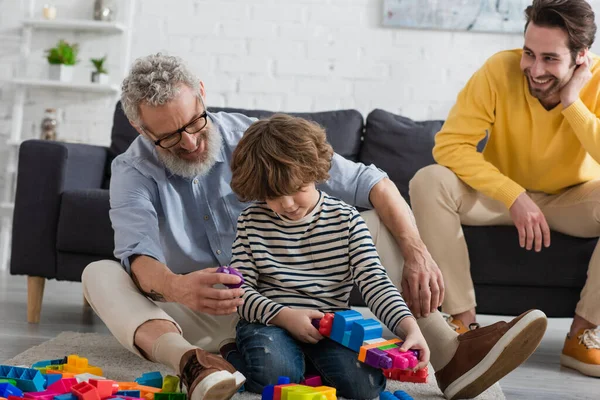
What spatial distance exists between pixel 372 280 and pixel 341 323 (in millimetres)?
138

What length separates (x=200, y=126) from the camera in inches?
69.5

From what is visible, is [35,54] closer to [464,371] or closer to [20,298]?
[20,298]

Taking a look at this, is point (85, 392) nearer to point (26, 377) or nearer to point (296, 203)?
point (26, 377)

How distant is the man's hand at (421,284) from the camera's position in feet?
5.64

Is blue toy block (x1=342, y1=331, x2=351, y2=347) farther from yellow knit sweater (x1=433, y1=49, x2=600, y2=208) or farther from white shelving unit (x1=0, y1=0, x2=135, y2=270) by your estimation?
white shelving unit (x1=0, y1=0, x2=135, y2=270)

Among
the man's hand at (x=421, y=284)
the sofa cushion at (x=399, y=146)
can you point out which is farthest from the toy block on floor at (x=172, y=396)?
the sofa cushion at (x=399, y=146)

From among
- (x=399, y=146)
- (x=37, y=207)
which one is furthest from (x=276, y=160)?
(x=399, y=146)

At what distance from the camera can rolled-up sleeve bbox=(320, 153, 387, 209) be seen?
190 cm

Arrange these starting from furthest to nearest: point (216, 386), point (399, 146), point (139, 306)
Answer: point (399, 146)
point (139, 306)
point (216, 386)

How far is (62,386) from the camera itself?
56.0 inches

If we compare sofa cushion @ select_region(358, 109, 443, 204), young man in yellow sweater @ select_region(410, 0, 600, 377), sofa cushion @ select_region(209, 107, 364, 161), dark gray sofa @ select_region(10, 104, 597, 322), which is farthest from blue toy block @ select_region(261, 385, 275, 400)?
sofa cushion @ select_region(209, 107, 364, 161)

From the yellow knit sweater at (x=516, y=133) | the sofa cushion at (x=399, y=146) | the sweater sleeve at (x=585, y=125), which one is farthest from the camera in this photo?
the sofa cushion at (x=399, y=146)

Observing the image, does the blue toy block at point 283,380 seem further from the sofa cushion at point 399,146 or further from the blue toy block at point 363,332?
the sofa cushion at point 399,146

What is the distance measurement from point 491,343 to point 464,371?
10 centimetres
